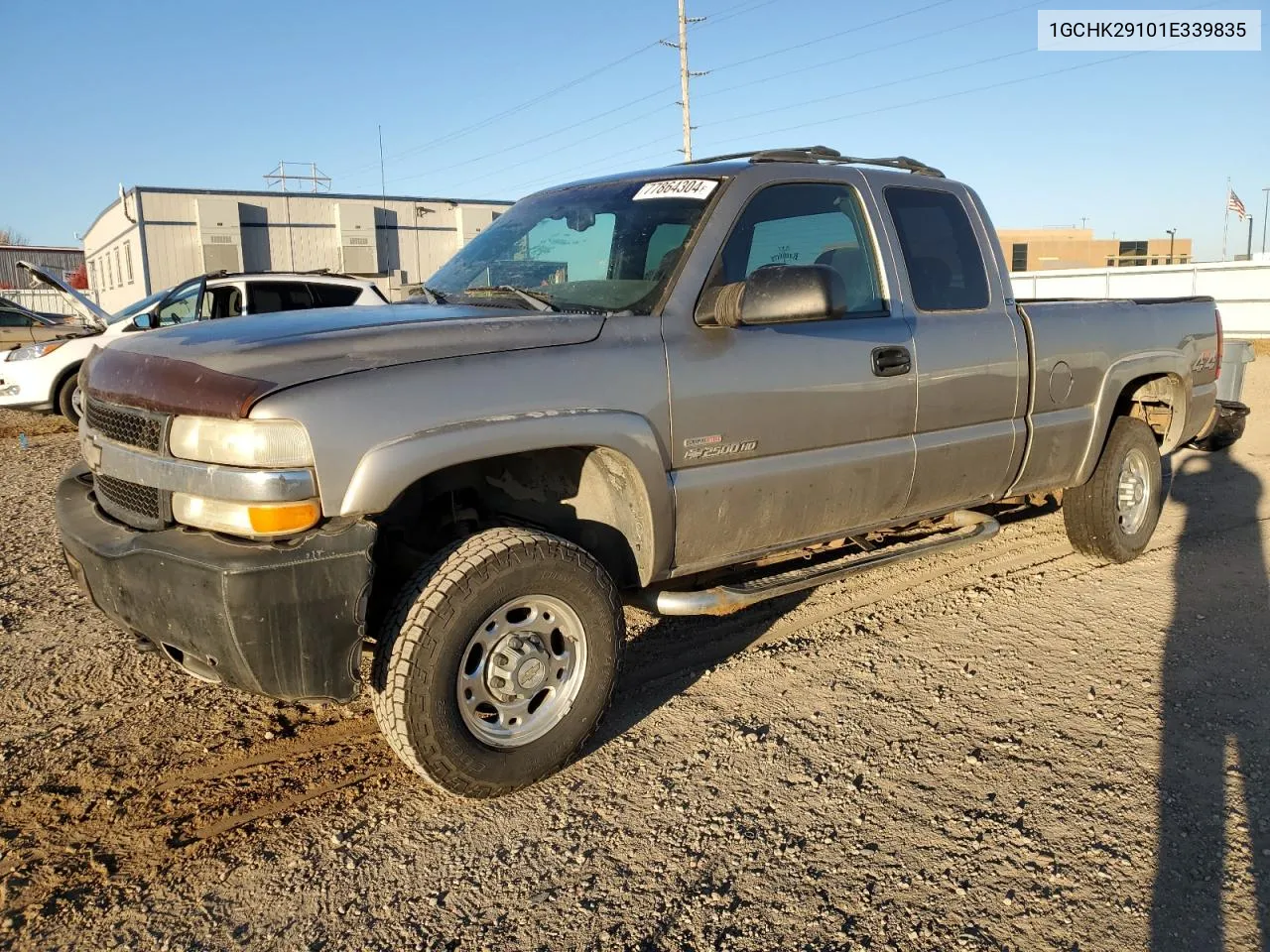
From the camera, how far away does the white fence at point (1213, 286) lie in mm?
24141

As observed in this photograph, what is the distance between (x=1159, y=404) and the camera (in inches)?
233

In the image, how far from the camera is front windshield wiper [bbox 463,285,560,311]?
3.61 metres

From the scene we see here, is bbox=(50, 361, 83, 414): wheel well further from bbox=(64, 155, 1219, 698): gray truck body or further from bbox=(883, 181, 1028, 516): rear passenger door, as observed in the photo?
bbox=(883, 181, 1028, 516): rear passenger door

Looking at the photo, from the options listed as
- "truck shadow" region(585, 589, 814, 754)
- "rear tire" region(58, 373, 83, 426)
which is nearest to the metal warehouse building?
"rear tire" region(58, 373, 83, 426)

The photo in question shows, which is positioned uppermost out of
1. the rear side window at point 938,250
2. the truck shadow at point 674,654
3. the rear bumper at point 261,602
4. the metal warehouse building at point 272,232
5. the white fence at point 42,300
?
the metal warehouse building at point 272,232

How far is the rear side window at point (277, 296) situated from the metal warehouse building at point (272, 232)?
18382 millimetres

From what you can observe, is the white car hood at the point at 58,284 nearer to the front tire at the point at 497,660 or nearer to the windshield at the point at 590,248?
the windshield at the point at 590,248

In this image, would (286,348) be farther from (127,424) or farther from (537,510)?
(537,510)

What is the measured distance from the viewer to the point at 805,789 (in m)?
3.16

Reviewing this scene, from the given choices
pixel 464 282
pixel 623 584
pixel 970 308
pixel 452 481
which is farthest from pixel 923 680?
pixel 464 282

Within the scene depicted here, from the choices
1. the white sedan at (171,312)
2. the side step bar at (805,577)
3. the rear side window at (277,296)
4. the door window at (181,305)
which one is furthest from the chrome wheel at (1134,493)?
the door window at (181,305)

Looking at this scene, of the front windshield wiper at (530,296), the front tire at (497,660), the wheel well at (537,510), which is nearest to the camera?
the front tire at (497,660)

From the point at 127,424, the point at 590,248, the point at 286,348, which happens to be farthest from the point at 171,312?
the point at 286,348

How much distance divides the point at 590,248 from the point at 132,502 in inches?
77.1
